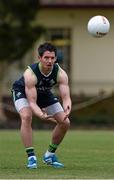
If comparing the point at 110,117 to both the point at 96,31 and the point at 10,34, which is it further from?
the point at 96,31

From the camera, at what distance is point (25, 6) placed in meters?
34.2

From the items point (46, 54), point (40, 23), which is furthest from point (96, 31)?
point (40, 23)

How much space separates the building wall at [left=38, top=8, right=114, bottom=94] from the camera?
3878 cm

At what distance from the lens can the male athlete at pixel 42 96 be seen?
12945 mm

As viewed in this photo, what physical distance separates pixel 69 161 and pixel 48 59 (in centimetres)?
242

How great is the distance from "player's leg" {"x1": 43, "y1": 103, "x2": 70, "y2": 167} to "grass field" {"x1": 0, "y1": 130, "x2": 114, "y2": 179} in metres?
0.16

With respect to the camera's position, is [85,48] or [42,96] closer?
[42,96]

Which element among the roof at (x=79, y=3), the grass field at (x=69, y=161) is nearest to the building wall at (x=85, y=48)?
the roof at (x=79, y=3)

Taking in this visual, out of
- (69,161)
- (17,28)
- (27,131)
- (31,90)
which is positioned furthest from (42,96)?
(17,28)

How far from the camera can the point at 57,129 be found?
44.2 ft

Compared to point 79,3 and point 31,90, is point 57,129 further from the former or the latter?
point 79,3

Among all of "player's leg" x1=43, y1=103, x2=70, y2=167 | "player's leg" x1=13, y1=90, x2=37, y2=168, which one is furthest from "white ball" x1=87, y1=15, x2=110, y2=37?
"player's leg" x1=13, y1=90, x2=37, y2=168

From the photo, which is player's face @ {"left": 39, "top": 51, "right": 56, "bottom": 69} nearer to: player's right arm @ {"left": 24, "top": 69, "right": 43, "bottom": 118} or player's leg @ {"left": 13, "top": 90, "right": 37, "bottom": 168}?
player's right arm @ {"left": 24, "top": 69, "right": 43, "bottom": 118}

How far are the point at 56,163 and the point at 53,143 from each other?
13.4 inches
